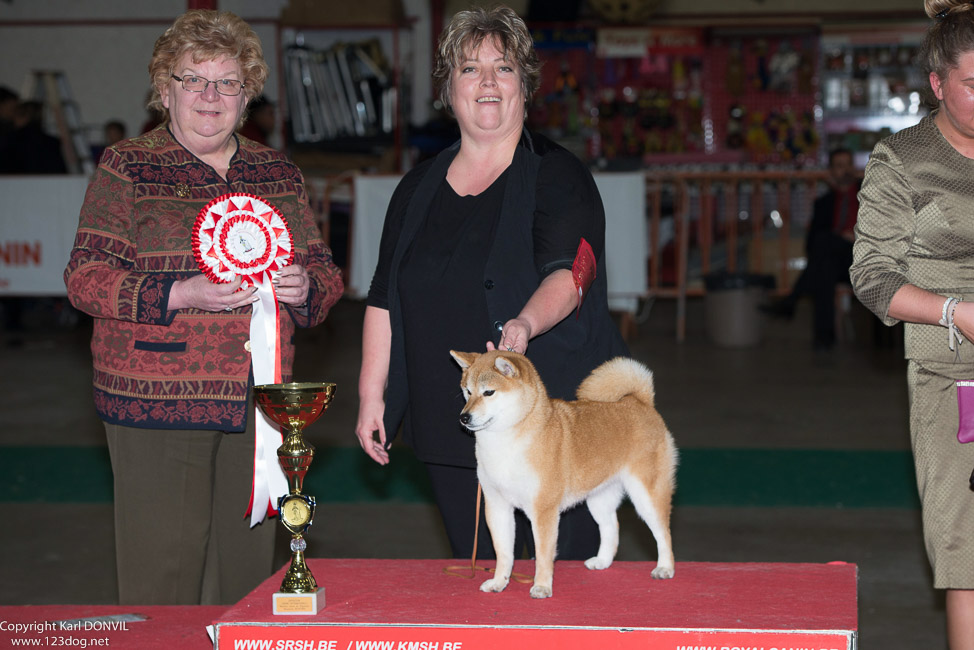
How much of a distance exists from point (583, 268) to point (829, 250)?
20.8 feet

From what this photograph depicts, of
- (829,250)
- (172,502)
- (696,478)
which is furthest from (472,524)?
(829,250)

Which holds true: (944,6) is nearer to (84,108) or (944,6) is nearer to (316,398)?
(316,398)

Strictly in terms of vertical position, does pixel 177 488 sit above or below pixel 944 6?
below

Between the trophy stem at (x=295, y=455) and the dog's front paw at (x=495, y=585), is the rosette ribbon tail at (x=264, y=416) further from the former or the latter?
the dog's front paw at (x=495, y=585)

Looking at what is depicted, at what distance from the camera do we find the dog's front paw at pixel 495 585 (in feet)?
6.18

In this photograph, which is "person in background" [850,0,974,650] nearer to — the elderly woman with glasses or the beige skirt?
the beige skirt

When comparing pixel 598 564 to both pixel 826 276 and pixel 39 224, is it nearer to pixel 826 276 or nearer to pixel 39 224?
pixel 826 276

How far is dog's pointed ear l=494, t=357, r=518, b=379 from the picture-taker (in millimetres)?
1731

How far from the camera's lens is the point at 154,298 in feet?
6.83

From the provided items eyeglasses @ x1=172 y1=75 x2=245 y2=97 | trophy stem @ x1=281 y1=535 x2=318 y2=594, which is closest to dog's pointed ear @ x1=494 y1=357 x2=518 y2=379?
trophy stem @ x1=281 y1=535 x2=318 y2=594

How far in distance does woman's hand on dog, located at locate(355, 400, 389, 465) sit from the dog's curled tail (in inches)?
18.6

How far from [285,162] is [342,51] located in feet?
32.9

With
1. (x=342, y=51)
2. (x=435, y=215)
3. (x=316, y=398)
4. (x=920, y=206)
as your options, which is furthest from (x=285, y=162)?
(x=342, y=51)

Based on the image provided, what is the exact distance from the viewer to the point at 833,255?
309 inches
